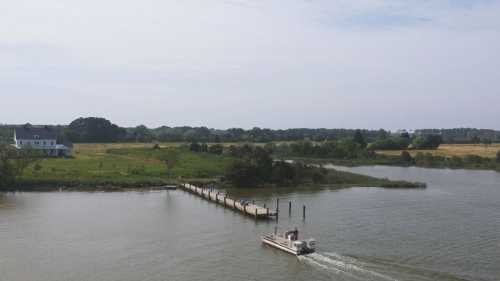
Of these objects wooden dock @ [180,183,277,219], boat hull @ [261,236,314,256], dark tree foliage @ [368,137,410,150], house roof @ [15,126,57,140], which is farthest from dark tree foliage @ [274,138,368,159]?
boat hull @ [261,236,314,256]

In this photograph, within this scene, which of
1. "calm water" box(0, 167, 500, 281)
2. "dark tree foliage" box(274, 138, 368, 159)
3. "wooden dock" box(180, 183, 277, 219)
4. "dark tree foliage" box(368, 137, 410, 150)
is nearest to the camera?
"calm water" box(0, 167, 500, 281)

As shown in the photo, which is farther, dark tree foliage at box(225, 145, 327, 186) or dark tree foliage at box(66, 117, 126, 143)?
dark tree foliage at box(66, 117, 126, 143)

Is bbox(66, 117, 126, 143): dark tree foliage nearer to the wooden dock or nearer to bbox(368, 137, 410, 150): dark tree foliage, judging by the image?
bbox(368, 137, 410, 150): dark tree foliage

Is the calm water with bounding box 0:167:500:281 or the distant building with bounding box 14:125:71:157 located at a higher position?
the distant building with bounding box 14:125:71:157

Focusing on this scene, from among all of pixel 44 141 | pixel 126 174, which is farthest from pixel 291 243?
pixel 44 141

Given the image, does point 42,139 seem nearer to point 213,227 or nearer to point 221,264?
point 213,227

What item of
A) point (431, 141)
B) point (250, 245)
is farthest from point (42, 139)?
point (431, 141)
